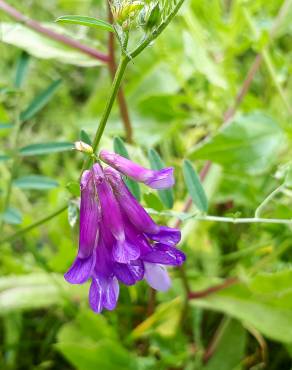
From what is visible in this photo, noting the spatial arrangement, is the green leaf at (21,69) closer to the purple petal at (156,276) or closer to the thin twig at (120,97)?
the thin twig at (120,97)

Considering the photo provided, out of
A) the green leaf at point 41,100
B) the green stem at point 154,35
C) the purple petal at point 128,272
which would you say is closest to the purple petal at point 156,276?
the purple petal at point 128,272

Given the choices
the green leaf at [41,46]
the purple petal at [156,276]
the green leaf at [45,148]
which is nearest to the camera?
the purple petal at [156,276]

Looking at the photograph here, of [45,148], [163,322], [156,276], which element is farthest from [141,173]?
[163,322]

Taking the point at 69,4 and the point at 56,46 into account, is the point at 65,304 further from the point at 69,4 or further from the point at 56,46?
the point at 69,4

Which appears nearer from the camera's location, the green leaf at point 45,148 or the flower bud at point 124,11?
the flower bud at point 124,11

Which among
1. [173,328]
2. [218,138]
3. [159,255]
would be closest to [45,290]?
[173,328]
